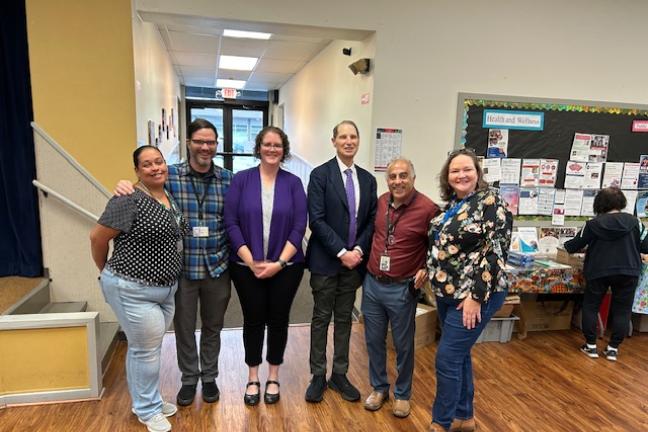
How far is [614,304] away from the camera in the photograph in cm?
310

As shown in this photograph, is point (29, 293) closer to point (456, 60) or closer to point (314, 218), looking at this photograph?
point (314, 218)

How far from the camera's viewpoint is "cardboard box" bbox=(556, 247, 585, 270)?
3.40m

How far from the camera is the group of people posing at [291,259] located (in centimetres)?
184

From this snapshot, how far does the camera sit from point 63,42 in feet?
9.34

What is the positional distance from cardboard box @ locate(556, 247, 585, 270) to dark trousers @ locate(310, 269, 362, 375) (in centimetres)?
212

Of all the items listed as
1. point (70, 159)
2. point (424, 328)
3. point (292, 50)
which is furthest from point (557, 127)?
point (70, 159)

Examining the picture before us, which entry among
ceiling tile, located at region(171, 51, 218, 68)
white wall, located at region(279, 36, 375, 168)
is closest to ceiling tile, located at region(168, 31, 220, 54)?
ceiling tile, located at region(171, 51, 218, 68)

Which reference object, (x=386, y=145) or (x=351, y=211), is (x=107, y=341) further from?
(x=386, y=145)

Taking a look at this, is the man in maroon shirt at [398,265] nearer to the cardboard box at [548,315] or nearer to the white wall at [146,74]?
the cardboard box at [548,315]

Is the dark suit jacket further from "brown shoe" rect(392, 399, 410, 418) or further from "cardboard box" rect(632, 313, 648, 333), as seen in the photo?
"cardboard box" rect(632, 313, 648, 333)

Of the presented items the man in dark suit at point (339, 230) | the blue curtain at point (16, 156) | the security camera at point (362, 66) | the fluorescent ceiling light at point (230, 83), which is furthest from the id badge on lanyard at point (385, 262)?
the fluorescent ceiling light at point (230, 83)

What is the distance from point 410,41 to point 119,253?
2594 mm

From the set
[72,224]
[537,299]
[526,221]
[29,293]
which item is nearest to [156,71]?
[72,224]

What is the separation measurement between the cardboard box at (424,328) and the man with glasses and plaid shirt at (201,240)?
4.78 ft
